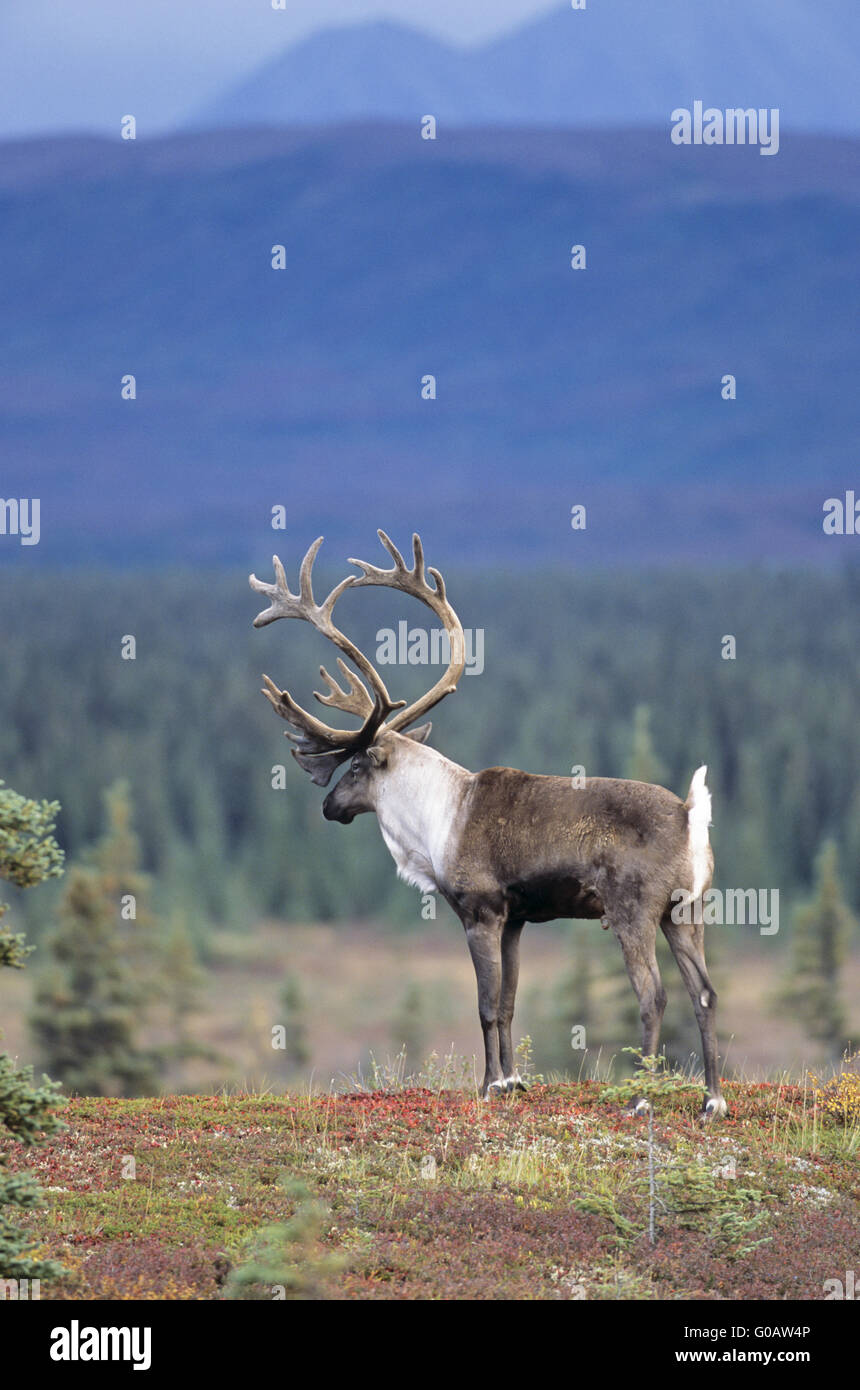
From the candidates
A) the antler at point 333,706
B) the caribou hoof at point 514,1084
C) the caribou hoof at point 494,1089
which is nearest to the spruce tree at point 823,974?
the antler at point 333,706

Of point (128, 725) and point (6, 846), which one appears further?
point (128, 725)

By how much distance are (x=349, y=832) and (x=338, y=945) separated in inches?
306

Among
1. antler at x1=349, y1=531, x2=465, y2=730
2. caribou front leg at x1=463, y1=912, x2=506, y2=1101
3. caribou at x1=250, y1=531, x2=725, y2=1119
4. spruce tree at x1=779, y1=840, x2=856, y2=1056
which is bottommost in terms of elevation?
spruce tree at x1=779, y1=840, x2=856, y2=1056

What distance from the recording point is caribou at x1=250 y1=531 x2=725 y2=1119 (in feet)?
44.2

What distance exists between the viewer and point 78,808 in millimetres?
107938

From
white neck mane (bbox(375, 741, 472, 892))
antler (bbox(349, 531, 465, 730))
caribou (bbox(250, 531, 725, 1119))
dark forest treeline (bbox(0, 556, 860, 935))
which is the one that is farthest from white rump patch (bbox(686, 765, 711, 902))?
dark forest treeline (bbox(0, 556, 860, 935))

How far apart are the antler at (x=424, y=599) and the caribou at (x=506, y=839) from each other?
0.02 m

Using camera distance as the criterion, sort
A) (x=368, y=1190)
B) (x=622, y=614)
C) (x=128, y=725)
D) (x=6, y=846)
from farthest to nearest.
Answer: (x=622, y=614) < (x=128, y=725) < (x=368, y=1190) < (x=6, y=846)

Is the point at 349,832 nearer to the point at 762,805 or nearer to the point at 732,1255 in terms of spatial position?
the point at 762,805

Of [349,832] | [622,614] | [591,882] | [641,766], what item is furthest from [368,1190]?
[622,614]

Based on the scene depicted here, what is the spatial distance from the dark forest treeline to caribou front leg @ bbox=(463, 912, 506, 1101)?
188 ft

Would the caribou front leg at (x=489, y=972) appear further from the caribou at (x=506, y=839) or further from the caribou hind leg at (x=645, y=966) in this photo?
the caribou hind leg at (x=645, y=966)

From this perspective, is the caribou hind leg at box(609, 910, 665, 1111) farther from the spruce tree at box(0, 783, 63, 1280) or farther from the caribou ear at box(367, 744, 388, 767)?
the spruce tree at box(0, 783, 63, 1280)

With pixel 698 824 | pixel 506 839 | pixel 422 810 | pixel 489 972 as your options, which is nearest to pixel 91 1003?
pixel 422 810
